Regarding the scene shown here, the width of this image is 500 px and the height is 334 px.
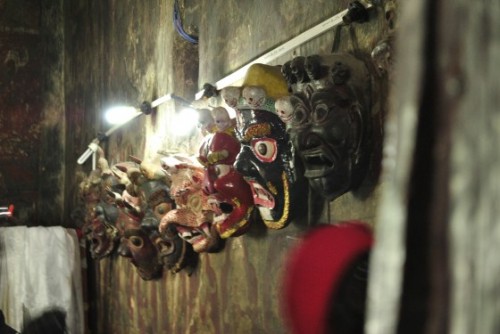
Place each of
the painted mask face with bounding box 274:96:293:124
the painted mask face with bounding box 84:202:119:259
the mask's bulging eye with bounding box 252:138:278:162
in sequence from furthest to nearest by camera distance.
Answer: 1. the painted mask face with bounding box 84:202:119:259
2. the mask's bulging eye with bounding box 252:138:278:162
3. the painted mask face with bounding box 274:96:293:124

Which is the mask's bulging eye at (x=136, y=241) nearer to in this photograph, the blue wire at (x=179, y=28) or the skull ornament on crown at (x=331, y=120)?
the blue wire at (x=179, y=28)

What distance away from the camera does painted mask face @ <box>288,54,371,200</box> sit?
6.58ft

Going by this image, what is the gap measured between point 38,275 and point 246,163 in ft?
11.4

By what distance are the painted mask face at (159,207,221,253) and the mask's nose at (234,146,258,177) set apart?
2.29ft

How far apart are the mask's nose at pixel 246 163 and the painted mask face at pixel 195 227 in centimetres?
70

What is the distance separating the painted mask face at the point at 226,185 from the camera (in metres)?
2.58

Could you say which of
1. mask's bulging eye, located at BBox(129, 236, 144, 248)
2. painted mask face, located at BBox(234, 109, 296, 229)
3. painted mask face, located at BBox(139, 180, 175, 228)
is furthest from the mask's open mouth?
mask's bulging eye, located at BBox(129, 236, 144, 248)

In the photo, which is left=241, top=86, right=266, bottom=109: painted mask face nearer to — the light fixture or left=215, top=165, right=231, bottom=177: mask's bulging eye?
left=215, top=165, right=231, bottom=177: mask's bulging eye

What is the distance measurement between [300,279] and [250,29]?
94.2 inches

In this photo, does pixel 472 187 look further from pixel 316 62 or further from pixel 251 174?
pixel 251 174

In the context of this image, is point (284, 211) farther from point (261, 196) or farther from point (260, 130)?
point (260, 130)

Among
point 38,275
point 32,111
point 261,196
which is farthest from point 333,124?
point 32,111

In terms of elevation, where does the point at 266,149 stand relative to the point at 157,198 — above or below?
above

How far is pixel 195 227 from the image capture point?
3.11 metres
